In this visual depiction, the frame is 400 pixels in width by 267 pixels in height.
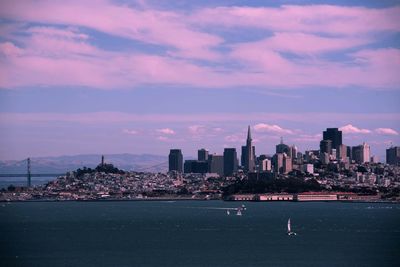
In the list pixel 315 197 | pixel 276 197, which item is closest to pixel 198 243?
pixel 315 197

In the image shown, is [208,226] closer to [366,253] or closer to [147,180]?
[366,253]

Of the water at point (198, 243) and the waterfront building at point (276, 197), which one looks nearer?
the water at point (198, 243)

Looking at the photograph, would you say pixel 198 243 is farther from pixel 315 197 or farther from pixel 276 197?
pixel 276 197

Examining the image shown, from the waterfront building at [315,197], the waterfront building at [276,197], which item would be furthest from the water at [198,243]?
the waterfront building at [276,197]

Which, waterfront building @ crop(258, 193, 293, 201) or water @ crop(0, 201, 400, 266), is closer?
water @ crop(0, 201, 400, 266)

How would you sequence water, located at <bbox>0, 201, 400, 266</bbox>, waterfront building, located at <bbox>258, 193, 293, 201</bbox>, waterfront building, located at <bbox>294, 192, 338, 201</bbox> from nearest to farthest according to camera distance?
water, located at <bbox>0, 201, 400, 266</bbox> < waterfront building, located at <bbox>294, 192, 338, 201</bbox> < waterfront building, located at <bbox>258, 193, 293, 201</bbox>

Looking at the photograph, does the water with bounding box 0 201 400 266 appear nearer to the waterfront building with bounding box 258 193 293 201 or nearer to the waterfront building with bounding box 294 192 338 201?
the waterfront building with bounding box 294 192 338 201

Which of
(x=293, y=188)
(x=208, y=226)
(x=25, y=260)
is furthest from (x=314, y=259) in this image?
(x=293, y=188)

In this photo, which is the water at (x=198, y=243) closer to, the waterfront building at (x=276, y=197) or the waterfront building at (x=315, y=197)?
the waterfront building at (x=315, y=197)

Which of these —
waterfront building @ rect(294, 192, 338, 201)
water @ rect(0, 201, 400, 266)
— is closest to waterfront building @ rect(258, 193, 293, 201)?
waterfront building @ rect(294, 192, 338, 201)

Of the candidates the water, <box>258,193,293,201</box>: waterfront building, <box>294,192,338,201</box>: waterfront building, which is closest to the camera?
the water

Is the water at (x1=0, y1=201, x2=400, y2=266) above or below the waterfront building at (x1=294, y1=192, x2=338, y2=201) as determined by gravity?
below
